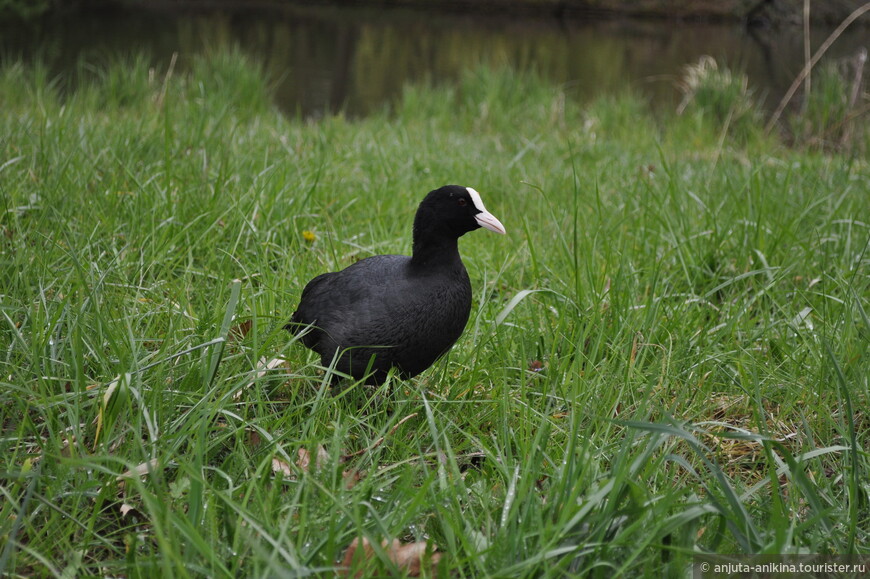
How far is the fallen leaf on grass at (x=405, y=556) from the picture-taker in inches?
56.7

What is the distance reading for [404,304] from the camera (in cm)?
217

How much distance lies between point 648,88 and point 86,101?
33.8ft

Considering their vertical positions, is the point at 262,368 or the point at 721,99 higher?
the point at 721,99

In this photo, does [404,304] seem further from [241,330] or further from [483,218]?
[241,330]

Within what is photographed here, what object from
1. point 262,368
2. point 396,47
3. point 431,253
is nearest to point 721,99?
point 431,253

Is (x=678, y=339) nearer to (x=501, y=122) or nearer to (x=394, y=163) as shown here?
(x=394, y=163)

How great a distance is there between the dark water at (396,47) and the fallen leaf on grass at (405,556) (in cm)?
841

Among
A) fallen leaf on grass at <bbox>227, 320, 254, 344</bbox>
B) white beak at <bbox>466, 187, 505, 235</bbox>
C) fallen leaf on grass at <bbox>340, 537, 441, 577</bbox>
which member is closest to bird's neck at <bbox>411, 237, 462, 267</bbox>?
white beak at <bbox>466, 187, 505, 235</bbox>

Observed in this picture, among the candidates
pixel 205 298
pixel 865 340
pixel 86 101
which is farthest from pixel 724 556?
pixel 86 101

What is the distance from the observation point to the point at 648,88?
13406mm

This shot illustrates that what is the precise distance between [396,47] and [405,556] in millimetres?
17605

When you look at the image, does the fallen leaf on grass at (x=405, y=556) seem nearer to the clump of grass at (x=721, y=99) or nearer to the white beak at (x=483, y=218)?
the white beak at (x=483, y=218)

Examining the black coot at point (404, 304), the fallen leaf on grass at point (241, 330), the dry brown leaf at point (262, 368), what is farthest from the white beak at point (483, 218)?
the fallen leaf on grass at point (241, 330)

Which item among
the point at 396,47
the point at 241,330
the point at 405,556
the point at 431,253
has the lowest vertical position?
the point at 396,47
